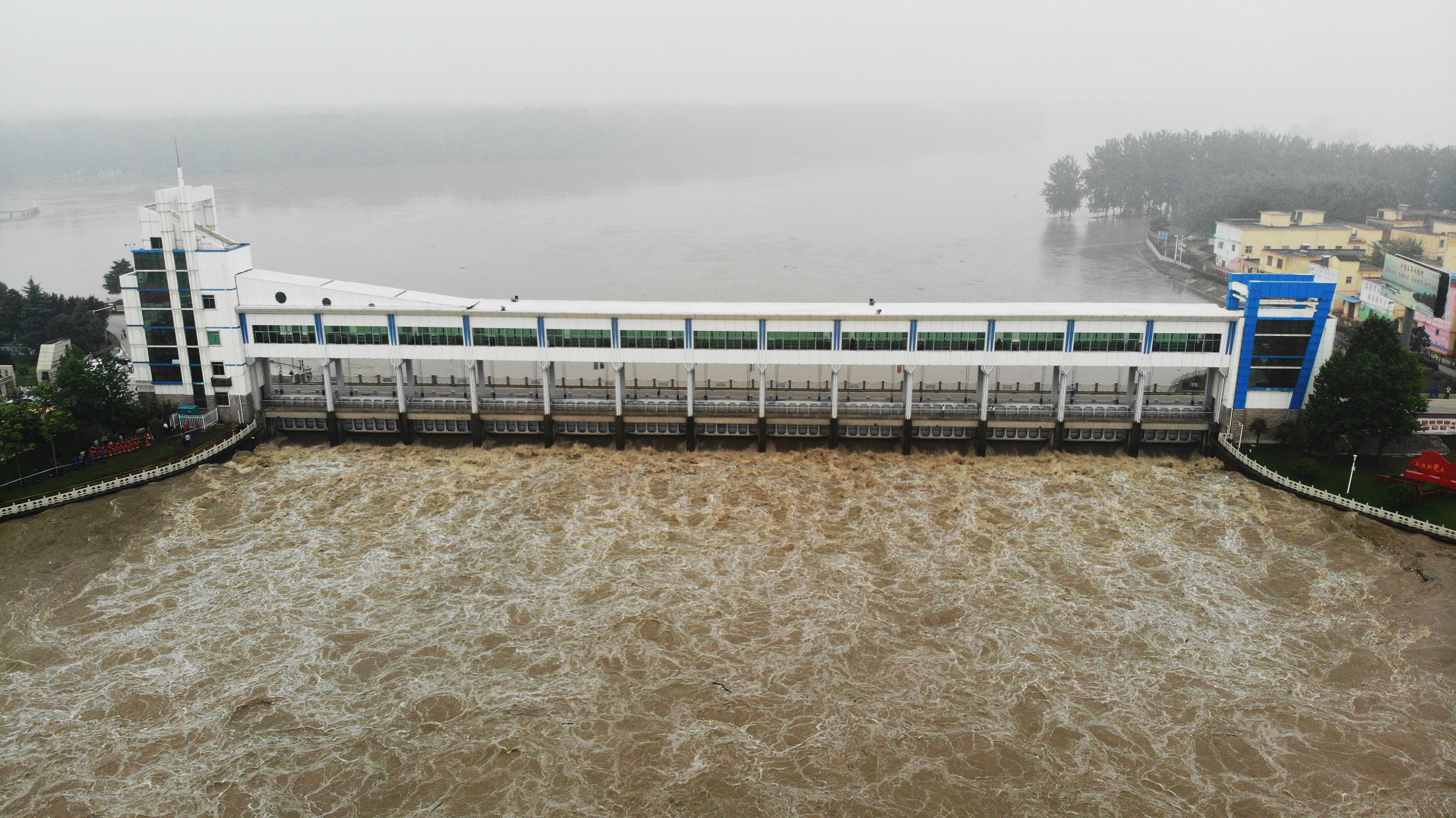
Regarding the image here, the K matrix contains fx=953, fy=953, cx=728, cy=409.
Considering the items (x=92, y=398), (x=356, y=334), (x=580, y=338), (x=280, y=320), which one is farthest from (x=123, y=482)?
(x=580, y=338)

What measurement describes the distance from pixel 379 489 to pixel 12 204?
468ft

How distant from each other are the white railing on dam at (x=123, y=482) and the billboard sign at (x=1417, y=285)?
56.1 m

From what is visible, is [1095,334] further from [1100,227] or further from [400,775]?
[1100,227]

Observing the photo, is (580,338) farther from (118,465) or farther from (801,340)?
(118,465)

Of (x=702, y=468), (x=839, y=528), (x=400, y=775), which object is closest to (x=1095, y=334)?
(x=839, y=528)

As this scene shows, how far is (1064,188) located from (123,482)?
102037mm

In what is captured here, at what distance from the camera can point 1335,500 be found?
32.2 meters

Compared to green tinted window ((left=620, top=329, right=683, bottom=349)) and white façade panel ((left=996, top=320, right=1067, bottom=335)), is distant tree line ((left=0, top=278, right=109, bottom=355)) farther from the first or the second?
white façade panel ((left=996, top=320, right=1067, bottom=335))

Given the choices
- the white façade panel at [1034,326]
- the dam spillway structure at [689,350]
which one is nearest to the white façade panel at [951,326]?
the dam spillway structure at [689,350]

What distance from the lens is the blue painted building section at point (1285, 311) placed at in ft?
118

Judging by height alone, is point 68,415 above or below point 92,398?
below

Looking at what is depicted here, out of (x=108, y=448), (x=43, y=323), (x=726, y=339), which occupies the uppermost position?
(x=726, y=339)

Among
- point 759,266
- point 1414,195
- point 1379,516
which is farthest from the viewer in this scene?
point 1414,195

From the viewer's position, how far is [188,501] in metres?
33.2
